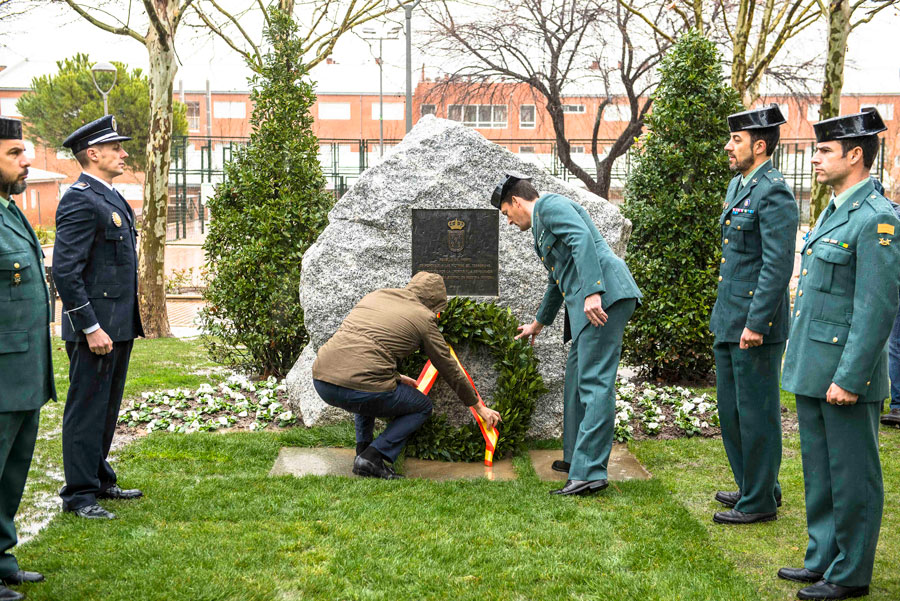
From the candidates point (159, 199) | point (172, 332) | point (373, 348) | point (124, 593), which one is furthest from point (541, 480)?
point (172, 332)

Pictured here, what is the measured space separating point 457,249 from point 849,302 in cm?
A: 337

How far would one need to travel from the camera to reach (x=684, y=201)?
26.2 ft

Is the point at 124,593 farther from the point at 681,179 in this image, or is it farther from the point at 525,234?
the point at 681,179

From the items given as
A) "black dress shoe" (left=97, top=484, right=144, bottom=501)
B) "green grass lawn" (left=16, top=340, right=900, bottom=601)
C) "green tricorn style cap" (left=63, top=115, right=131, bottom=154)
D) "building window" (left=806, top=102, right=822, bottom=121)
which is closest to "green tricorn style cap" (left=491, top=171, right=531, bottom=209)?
"green grass lawn" (left=16, top=340, right=900, bottom=601)

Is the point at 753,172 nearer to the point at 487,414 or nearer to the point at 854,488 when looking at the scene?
the point at 854,488

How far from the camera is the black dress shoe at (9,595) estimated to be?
11.9ft

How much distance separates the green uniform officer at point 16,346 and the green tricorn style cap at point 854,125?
3575 millimetres

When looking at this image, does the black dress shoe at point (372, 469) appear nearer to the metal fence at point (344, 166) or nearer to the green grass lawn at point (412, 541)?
the green grass lawn at point (412, 541)

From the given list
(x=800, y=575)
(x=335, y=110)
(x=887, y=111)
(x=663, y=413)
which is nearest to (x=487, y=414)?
(x=800, y=575)

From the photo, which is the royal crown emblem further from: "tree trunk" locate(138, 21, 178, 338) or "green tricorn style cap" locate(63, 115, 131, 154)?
"tree trunk" locate(138, 21, 178, 338)

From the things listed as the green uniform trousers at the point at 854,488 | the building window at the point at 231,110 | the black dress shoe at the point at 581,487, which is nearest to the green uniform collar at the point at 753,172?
the green uniform trousers at the point at 854,488

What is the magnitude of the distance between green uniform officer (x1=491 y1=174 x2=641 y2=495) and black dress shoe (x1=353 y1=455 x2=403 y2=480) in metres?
1.09

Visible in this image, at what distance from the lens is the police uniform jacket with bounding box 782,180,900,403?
3.56 metres

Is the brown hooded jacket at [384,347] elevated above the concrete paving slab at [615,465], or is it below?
above
